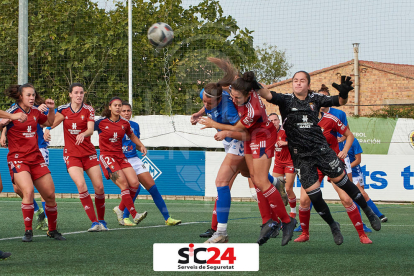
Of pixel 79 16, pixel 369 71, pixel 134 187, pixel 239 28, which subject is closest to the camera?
pixel 134 187

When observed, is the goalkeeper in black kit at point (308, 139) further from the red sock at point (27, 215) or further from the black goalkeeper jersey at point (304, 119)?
the red sock at point (27, 215)

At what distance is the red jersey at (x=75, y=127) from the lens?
8.11 meters

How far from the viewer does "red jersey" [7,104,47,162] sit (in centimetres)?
693

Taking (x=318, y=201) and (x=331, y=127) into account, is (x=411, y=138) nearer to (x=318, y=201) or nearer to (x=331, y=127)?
(x=331, y=127)

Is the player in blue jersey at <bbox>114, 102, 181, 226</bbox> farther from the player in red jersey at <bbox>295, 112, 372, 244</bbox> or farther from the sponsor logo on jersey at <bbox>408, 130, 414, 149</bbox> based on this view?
the sponsor logo on jersey at <bbox>408, 130, 414, 149</bbox>

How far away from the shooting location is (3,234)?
7602mm

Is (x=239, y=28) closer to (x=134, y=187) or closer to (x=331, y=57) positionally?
(x=331, y=57)

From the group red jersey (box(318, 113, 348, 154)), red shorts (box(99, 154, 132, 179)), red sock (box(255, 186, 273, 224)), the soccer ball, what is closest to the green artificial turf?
red sock (box(255, 186, 273, 224))

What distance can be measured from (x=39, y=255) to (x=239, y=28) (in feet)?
29.7

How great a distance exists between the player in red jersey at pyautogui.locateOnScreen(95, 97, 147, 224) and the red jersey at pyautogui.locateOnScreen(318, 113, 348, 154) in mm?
3045

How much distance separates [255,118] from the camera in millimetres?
6332

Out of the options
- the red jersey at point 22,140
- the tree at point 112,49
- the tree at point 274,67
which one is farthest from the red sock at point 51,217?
the tree at point 274,67

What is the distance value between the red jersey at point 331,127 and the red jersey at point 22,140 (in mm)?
3958

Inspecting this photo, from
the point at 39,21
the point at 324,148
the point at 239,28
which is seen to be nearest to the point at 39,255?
the point at 324,148
